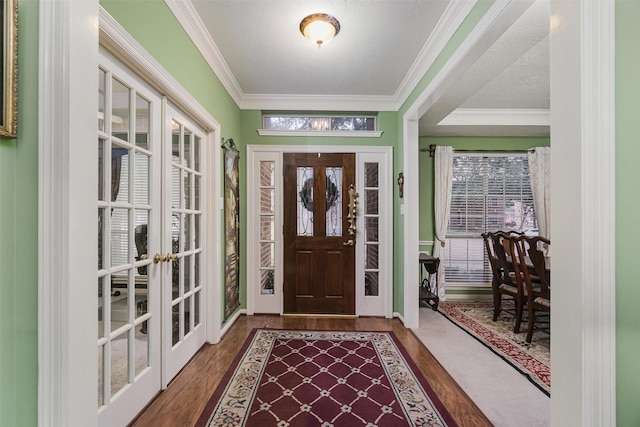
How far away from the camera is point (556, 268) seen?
3.22 feet

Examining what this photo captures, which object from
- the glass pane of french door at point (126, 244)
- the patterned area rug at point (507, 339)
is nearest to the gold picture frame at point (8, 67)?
the glass pane of french door at point (126, 244)

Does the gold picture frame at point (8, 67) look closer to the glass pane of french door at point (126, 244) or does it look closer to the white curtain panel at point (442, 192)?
the glass pane of french door at point (126, 244)

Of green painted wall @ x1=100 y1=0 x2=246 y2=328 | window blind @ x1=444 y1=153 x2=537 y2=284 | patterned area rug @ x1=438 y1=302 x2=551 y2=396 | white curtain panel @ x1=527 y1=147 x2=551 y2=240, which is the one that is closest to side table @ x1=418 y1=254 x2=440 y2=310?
patterned area rug @ x1=438 y1=302 x2=551 y2=396

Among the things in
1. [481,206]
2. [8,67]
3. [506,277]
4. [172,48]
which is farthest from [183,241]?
[481,206]

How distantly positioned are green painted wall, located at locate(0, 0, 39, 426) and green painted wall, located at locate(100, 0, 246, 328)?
0.69m

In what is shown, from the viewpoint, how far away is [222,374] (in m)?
2.15

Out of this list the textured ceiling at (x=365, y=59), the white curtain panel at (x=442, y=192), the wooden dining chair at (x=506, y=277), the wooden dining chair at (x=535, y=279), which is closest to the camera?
the textured ceiling at (x=365, y=59)

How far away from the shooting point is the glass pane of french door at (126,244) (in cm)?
142

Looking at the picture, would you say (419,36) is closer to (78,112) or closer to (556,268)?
(556,268)

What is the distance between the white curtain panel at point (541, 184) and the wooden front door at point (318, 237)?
2866 millimetres

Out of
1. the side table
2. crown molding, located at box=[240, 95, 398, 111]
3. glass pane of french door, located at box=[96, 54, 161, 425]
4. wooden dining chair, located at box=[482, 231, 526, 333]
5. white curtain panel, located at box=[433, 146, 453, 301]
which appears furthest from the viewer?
white curtain panel, located at box=[433, 146, 453, 301]

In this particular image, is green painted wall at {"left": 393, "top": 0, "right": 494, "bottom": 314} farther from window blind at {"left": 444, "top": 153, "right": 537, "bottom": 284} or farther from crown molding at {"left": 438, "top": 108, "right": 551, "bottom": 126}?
window blind at {"left": 444, "top": 153, "right": 537, "bottom": 284}

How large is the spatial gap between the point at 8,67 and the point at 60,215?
1.36 ft

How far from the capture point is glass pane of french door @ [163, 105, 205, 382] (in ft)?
6.52
